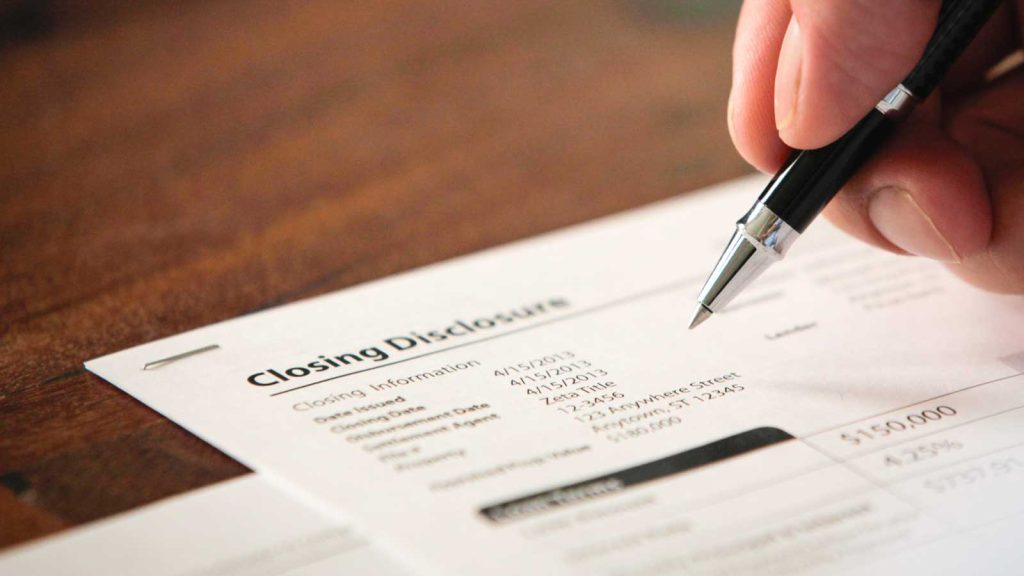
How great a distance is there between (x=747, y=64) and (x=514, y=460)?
249 mm

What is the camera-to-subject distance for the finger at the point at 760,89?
0.52 metres

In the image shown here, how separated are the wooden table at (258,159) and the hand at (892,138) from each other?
0.18 meters

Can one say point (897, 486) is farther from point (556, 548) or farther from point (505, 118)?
point (505, 118)

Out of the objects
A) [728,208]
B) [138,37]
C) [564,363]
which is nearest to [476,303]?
[564,363]

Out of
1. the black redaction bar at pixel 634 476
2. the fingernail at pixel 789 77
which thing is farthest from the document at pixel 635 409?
the fingernail at pixel 789 77

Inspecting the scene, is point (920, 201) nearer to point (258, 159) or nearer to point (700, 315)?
point (700, 315)

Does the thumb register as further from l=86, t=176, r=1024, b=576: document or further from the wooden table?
the wooden table

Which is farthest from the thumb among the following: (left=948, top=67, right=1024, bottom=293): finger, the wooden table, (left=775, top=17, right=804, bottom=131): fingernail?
the wooden table

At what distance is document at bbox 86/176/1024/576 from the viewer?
36 cm

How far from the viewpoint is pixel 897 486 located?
15.3 inches

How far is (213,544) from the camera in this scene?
0.37 m

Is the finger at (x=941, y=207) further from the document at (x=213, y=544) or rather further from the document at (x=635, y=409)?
the document at (x=213, y=544)

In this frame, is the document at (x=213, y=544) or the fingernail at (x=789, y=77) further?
the fingernail at (x=789, y=77)

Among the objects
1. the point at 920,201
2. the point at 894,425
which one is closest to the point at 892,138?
the point at 920,201
